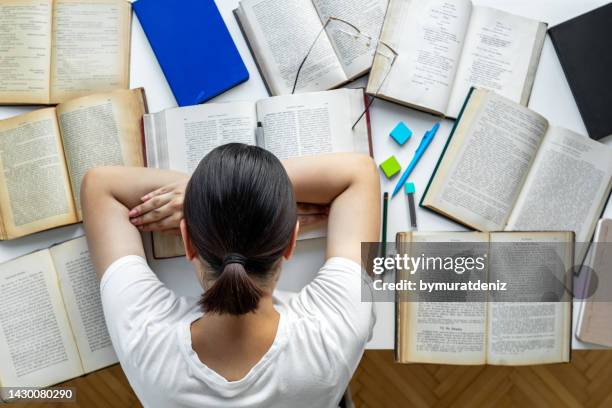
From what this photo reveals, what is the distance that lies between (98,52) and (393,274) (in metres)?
0.78

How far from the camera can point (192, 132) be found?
1035 mm

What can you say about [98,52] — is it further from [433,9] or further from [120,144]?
[433,9]

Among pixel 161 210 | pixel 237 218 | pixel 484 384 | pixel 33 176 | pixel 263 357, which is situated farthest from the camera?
pixel 484 384

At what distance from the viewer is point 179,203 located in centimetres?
94

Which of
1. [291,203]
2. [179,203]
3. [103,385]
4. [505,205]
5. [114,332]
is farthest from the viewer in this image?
[103,385]

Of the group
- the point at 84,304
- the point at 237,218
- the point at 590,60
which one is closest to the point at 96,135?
the point at 84,304

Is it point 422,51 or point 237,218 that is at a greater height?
point 422,51

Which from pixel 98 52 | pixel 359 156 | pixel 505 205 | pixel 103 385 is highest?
pixel 98 52

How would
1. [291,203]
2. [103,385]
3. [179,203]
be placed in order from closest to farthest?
[291,203] < [179,203] < [103,385]

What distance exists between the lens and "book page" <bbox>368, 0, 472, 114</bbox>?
106 cm

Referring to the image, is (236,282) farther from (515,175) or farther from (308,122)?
(515,175)

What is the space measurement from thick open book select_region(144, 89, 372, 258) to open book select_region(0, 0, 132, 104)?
0.56 ft

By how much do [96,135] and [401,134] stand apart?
628 mm

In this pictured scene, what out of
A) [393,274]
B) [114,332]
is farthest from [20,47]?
[393,274]
